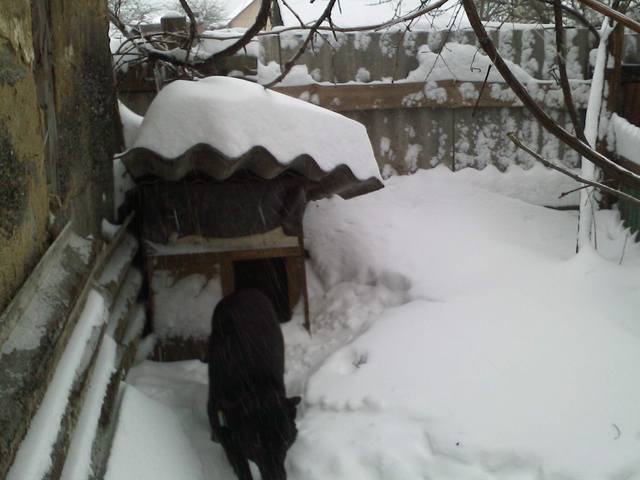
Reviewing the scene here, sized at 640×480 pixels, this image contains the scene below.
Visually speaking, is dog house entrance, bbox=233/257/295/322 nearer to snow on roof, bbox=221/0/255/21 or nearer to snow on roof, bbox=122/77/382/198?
snow on roof, bbox=122/77/382/198

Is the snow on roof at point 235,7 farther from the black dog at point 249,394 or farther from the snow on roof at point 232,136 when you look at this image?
the black dog at point 249,394

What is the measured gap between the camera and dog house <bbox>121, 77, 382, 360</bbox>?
11.6ft

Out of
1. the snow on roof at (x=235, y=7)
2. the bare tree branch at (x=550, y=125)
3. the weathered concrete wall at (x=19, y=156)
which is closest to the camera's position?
the bare tree branch at (x=550, y=125)

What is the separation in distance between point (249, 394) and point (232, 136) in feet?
4.69

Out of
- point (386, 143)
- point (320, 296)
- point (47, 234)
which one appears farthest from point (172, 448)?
point (386, 143)

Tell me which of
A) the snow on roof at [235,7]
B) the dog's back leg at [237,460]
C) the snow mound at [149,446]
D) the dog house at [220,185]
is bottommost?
the dog's back leg at [237,460]

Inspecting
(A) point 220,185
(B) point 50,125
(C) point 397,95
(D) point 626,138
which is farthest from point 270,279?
(D) point 626,138

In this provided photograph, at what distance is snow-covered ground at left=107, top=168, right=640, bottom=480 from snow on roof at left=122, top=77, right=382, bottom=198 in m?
1.14

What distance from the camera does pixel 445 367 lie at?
3451 mm

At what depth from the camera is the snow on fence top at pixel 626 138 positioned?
4.90 m

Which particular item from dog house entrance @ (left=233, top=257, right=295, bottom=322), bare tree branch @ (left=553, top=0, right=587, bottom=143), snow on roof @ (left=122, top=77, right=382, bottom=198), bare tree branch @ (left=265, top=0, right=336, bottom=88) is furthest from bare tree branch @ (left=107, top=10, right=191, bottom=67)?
bare tree branch @ (left=553, top=0, right=587, bottom=143)

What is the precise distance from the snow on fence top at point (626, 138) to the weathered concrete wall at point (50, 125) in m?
3.97

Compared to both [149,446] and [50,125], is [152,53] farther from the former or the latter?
[149,446]

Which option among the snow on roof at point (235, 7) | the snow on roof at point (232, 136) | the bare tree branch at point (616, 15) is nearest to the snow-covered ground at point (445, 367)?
the snow on roof at point (232, 136)
